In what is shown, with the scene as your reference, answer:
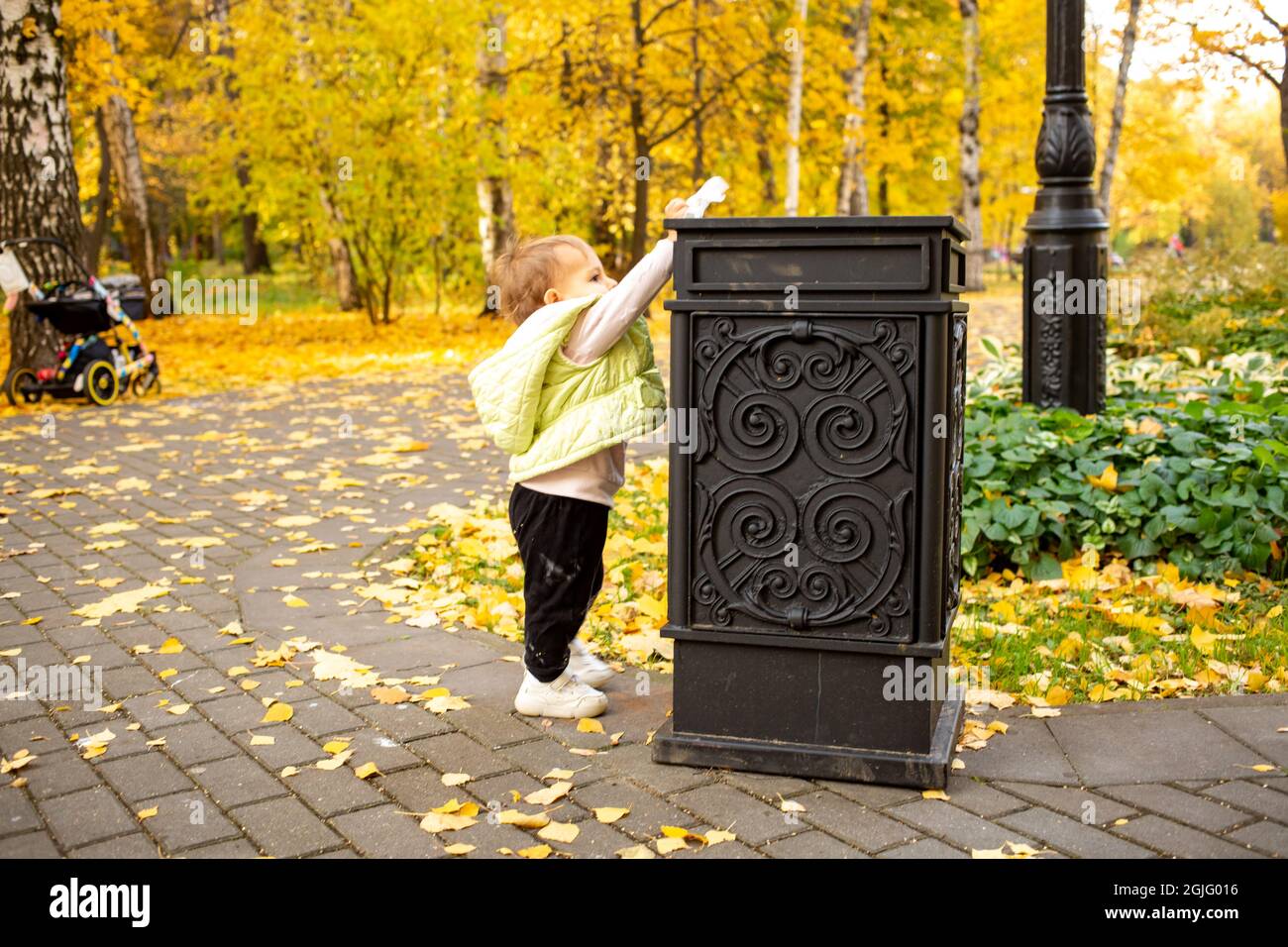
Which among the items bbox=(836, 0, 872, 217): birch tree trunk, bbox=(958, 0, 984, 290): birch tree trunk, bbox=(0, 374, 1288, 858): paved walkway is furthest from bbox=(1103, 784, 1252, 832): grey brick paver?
bbox=(958, 0, 984, 290): birch tree trunk

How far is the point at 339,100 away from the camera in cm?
1691

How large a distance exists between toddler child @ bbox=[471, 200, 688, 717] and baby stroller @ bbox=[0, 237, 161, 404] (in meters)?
8.09

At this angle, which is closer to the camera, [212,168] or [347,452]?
[347,452]

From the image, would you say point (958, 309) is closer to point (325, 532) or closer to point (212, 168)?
point (325, 532)

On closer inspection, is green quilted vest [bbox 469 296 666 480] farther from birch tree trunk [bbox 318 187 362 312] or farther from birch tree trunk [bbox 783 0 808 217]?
birch tree trunk [bbox 318 187 362 312]

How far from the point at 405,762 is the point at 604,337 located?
1.30 meters

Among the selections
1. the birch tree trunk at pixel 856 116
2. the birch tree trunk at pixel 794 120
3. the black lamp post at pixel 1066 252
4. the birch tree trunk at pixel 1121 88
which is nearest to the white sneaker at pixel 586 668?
the black lamp post at pixel 1066 252

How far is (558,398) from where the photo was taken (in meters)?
3.57

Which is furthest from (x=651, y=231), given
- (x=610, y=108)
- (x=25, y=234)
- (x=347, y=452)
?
(x=347, y=452)

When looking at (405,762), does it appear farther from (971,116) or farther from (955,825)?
(971,116)

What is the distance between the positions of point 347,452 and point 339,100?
9.93 m

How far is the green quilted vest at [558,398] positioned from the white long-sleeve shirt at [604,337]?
0.05 metres

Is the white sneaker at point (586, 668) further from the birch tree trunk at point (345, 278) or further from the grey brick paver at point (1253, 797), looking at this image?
the birch tree trunk at point (345, 278)

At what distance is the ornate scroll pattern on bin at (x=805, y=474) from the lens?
10.2 feet
